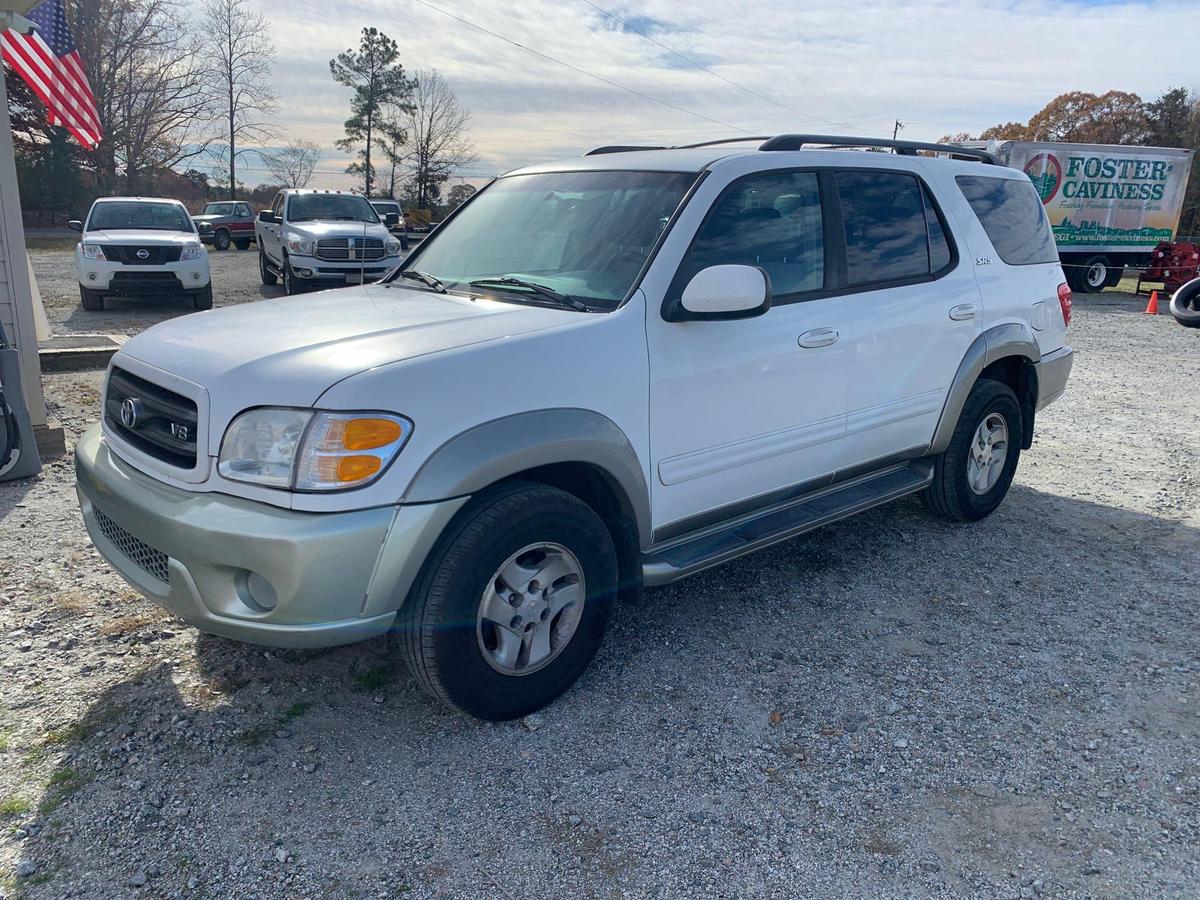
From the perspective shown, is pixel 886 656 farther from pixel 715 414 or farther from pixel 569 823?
pixel 569 823

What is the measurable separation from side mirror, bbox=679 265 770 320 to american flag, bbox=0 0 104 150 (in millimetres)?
8138

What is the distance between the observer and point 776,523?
12.7 feet

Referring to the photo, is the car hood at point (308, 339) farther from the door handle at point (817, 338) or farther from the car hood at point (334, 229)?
the car hood at point (334, 229)

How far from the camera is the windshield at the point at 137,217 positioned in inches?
537

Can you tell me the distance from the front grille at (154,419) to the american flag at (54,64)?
7102 millimetres

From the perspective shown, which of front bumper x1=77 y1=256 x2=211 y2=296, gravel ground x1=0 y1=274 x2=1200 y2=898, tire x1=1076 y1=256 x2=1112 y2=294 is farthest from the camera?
tire x1=1076 y1=256 x2=1112 y2=294

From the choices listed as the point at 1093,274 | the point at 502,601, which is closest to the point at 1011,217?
the point at 502,601

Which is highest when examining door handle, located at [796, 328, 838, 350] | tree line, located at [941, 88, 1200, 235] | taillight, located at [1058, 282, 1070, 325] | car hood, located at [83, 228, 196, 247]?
tree line, located at [941, 88, 1200, 235]

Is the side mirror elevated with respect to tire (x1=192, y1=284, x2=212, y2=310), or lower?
elevated

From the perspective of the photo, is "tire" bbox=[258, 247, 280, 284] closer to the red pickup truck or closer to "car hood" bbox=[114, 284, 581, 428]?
the red pickup truck

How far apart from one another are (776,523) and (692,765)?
1259 millimetres

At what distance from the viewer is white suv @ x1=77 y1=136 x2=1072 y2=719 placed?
2.64m

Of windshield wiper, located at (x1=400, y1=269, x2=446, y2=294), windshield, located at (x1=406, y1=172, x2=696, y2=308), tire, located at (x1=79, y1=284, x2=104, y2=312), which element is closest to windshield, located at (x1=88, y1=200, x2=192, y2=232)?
tire, located at (x1=79, y1=284, x2=104, y2=312)

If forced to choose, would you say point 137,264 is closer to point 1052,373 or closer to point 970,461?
point 970,461
